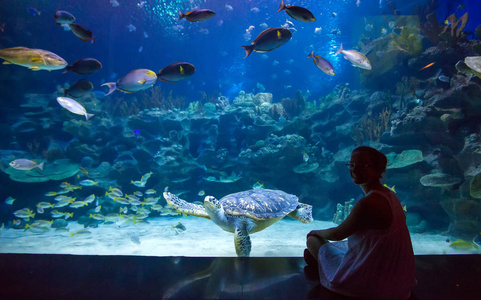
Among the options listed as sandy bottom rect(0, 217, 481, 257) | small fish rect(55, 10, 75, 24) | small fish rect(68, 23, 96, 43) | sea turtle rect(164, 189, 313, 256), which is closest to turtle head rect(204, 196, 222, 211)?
sea turtle rect(164, 189, 313, 256)

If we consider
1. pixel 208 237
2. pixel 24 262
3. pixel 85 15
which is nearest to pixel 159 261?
pixel 24 262

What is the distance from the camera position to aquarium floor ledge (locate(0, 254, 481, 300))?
5.45 feet

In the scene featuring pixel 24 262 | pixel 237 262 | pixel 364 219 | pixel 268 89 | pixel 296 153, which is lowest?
pixel 237 262

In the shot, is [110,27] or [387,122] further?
[110,27]

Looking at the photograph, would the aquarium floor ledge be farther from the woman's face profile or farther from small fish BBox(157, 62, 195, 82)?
small fish BBox(157, 62, 195, 82)

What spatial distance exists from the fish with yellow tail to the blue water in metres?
5.90

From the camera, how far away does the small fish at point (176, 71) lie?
3729 millimetres

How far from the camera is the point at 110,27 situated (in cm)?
1944

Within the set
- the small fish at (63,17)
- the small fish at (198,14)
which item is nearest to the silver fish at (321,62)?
the small fish at (198,14)

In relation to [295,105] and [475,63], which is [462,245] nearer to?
[475,63]

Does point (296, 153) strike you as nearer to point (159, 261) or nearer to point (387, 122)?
point (387, 122)

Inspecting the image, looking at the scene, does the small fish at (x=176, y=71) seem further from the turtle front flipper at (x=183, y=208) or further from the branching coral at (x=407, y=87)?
the branching coral at (x=407, y=87)

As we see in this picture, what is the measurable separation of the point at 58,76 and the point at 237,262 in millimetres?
19108

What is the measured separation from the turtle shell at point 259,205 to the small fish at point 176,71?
2245mm
